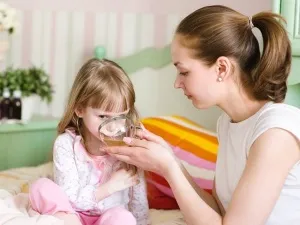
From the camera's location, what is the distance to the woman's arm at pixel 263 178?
48.8 inches

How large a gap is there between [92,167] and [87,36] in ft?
5.31

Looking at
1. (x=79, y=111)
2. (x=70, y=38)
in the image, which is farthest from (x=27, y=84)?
(x=79, y=111)

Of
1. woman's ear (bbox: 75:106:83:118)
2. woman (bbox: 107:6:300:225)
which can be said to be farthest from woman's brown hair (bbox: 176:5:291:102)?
woman's ear (bbox: 75:106:83:118)

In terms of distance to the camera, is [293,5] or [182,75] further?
[293,5]

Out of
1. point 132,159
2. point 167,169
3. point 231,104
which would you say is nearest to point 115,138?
point 132,159

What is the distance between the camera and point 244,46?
137 cm

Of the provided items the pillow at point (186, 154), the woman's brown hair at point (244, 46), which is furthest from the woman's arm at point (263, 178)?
the pillow at point (186, 154)

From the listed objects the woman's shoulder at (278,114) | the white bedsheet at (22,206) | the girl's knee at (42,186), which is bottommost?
the white bedsheet at (22,206)

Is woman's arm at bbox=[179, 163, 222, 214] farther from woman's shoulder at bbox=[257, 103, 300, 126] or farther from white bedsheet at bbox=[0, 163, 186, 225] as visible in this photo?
woman's shoulder at bbox=[257, 103, 300, 126]

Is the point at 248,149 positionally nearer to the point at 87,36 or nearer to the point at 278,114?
the point at 278,114

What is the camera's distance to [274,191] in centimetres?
125

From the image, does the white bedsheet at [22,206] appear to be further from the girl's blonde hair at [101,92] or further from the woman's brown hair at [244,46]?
the woman's brown hair at [244,46]

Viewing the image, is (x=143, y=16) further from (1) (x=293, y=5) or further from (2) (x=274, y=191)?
(2) (x=274, y=191)

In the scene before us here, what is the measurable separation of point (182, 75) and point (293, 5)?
54 centimetres
